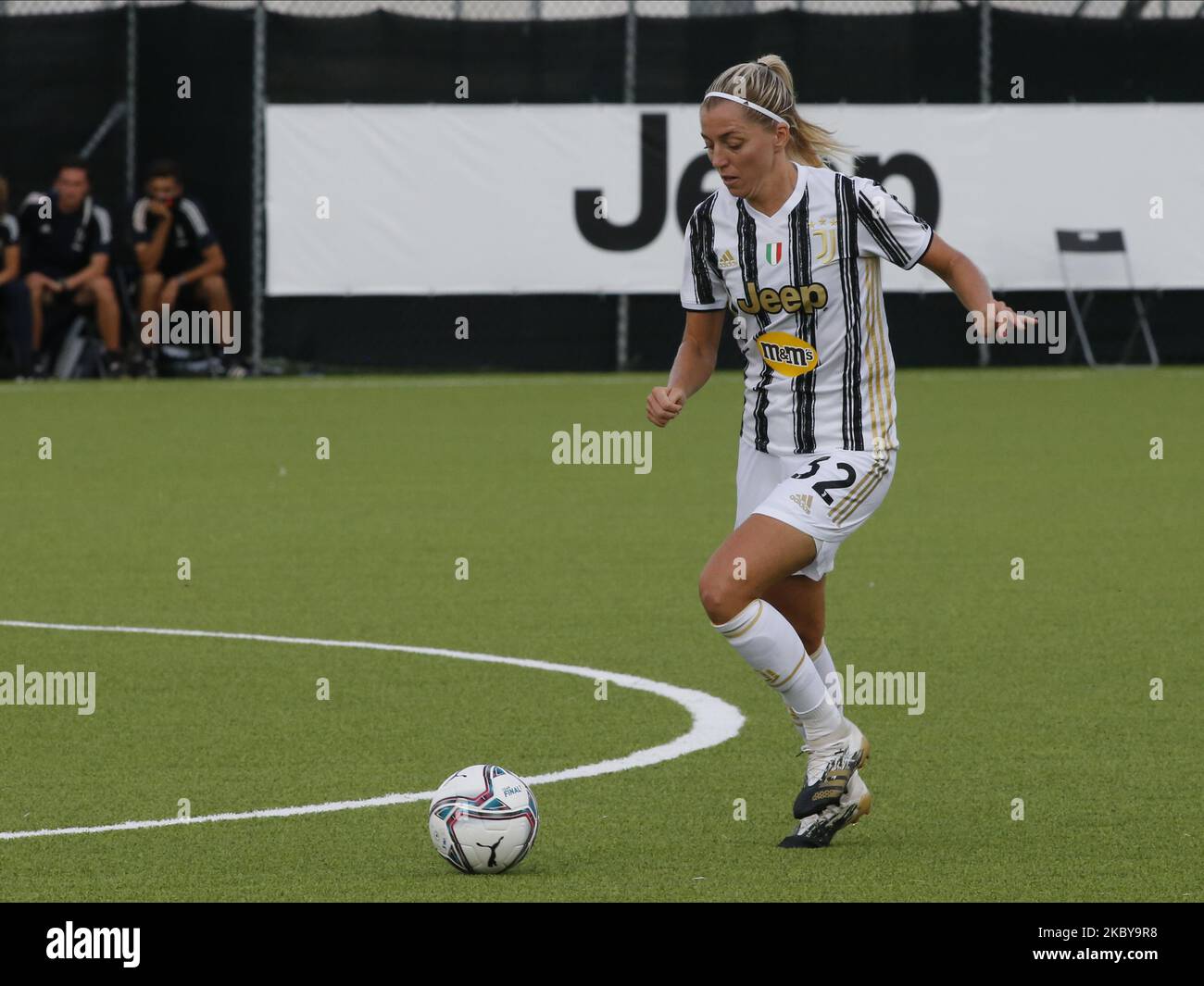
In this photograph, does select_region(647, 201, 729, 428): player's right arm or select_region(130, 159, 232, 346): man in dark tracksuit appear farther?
select_region(130, 159, 232, 346): man in dark tracksuit

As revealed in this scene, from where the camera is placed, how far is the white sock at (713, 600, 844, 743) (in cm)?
612

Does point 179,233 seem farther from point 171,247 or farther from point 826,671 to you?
point 826,671

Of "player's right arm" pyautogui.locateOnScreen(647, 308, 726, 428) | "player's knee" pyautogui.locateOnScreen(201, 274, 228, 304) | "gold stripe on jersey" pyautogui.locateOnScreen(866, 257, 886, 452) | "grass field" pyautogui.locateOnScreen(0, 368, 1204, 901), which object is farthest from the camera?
"player's knee" pyautogui.locateOnScreen(201, 274, 228, 304)

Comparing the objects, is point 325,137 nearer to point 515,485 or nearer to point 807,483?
point 515,485

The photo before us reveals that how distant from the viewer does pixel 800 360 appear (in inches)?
248

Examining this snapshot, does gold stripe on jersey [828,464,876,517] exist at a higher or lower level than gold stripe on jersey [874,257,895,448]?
lower

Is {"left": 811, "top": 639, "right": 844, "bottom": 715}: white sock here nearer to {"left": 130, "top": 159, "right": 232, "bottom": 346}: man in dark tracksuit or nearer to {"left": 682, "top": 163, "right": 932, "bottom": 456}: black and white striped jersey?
{"left": 682, "top": 163, "right": 932, "bottom": 456}: black and white striped jersey

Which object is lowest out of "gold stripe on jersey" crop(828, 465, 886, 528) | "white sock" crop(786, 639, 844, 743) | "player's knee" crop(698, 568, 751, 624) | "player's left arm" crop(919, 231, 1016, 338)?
"white sock" crop(786, 639, 844, 743)

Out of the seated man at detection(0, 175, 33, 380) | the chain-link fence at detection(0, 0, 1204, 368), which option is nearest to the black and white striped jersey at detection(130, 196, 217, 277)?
the chain-link fence at detection(0, 0, 1204, 368)

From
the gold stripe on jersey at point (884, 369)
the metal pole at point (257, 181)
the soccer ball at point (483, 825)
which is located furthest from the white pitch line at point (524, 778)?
the metal pole at point (257, 181)

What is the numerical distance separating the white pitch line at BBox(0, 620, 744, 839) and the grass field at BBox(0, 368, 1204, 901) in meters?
0.07

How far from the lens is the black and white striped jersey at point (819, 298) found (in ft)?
20.5

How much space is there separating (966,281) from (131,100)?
1931 cm

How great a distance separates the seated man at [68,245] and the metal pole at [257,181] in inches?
63.0
